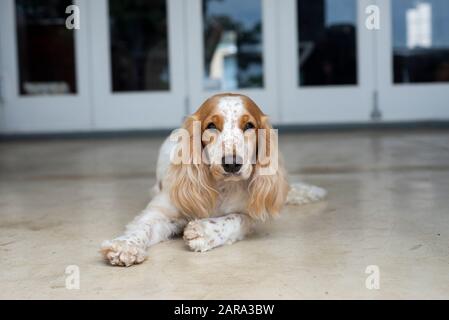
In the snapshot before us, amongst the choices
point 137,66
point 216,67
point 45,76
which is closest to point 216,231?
point 216,67

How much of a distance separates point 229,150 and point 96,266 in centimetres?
68

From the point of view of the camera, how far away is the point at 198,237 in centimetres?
280

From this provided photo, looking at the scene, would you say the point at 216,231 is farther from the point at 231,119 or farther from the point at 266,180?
the point at 231,119

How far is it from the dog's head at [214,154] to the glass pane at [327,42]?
19.8ft

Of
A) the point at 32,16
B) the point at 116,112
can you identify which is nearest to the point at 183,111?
the point at 116,112

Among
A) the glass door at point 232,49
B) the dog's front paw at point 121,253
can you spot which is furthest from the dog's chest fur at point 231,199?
the glass door at point 232,49

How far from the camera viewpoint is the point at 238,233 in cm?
299

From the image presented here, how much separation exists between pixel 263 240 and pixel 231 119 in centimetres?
55

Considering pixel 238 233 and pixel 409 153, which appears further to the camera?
pixel 409 153

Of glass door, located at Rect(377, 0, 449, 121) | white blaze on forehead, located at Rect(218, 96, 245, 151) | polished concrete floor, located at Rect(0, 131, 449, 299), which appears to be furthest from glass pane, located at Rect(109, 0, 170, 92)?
white blaze on forehead, located at Rect(218, 96, 245, 151)

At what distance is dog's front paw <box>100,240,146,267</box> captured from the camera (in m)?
2.57

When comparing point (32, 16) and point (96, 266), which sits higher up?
point (32, 16)

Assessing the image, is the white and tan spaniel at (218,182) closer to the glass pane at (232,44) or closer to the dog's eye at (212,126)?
the dog's eye at (212,126)
